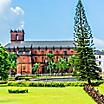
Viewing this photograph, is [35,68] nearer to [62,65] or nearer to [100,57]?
[62,65]

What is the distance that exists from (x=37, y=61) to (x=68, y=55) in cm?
1318

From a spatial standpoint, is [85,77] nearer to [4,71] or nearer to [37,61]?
[4,71]

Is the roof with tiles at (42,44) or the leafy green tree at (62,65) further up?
the roof with tiles at (42,44)

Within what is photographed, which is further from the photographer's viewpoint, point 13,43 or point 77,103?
point 13,43

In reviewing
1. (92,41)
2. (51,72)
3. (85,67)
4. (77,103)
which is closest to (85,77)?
(85,67)

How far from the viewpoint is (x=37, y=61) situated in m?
157

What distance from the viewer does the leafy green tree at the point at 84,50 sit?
249 ft

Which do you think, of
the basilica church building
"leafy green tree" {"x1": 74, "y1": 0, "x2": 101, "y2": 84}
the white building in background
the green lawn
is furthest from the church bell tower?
the green lawn

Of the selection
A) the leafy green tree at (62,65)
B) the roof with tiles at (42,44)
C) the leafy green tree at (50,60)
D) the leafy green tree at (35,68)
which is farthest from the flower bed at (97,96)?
the roof with tiles at (42,44)

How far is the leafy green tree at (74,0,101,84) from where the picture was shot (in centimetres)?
7588

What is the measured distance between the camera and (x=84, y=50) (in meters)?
77.8

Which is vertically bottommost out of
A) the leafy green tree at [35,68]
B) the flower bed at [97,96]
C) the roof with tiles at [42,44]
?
the flower bed at [97,96]

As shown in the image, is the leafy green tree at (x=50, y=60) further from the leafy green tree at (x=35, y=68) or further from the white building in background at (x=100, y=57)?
the white building in background at (x=100, y=57)

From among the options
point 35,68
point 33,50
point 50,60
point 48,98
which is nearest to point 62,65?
point 50,60
